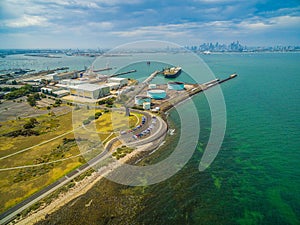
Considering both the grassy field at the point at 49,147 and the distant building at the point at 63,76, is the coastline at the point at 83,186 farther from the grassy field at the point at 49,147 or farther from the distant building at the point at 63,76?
the distant building at the point at 63,76

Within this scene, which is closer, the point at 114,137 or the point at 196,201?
the point at 196,201

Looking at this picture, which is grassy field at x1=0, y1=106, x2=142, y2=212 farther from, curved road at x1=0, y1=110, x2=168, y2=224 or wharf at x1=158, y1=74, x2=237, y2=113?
wharf at x1=158, y1=74, x2=237, y2=113

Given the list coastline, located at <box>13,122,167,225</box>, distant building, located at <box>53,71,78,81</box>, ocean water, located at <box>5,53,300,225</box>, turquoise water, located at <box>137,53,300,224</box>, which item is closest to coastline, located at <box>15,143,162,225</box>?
coastline, located at <box>13,122,167,225</box>

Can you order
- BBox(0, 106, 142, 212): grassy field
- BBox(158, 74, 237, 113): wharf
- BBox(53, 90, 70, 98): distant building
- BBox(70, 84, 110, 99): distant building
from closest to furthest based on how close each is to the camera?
BBox(0, 106, 142, 212): grassy field, BBox(158, 74, 237, 113): wharf, BBox(70, 84, 110, 99): distant building, BBox(53, 90, 70, 98): distant building

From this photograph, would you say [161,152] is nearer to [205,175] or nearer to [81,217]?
[205,175]

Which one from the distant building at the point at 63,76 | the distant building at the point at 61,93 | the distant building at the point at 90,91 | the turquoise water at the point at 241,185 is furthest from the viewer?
the distant building at the point at 63,76

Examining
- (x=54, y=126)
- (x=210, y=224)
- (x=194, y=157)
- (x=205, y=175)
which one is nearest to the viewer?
(x=210, y=224)

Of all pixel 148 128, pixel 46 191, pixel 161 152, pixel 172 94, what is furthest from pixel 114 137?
pixel 172 94

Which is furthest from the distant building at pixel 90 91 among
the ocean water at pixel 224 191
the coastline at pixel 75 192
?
the coastline at pixel 75 192
